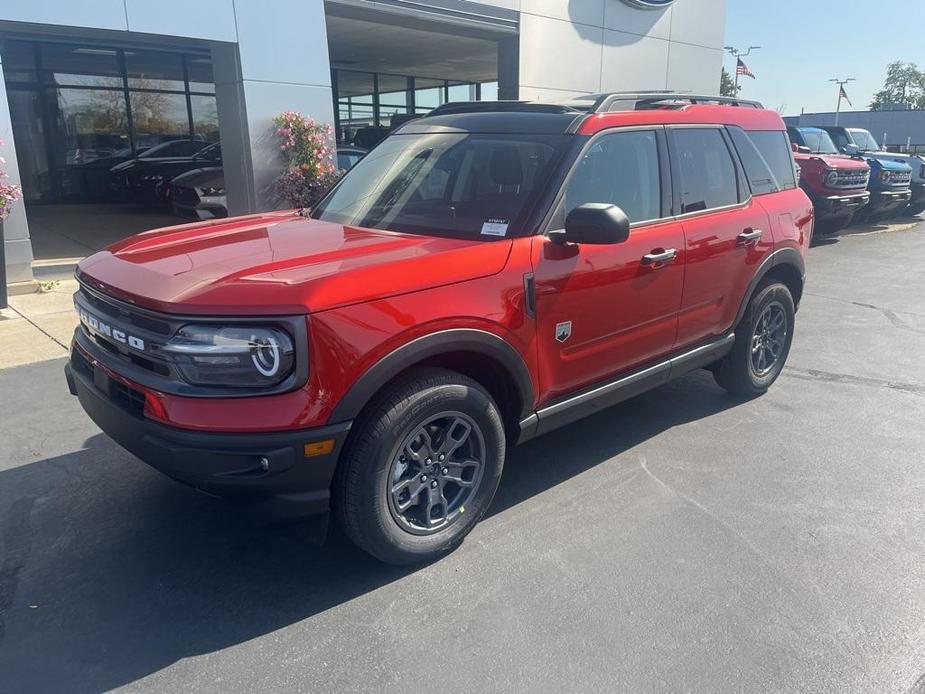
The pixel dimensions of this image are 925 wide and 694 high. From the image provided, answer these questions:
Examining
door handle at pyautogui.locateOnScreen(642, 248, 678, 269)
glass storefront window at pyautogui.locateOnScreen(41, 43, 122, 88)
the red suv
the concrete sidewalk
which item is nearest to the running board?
the red suv

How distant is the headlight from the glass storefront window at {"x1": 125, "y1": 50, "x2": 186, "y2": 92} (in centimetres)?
1669

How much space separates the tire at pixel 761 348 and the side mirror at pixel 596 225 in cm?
199

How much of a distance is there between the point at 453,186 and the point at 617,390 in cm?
137

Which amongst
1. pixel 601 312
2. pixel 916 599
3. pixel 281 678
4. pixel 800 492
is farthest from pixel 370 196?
pixel 916 599

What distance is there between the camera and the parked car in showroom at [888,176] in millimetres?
14742

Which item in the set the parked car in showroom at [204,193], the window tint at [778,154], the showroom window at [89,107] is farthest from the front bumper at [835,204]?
the showroom window at [89,107]

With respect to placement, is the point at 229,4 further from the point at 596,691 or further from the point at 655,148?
the point at 596,691

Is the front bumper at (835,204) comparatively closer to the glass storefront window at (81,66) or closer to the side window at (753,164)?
the side window at (753,164)

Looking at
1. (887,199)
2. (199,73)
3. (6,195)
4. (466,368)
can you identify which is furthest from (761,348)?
(199,73)

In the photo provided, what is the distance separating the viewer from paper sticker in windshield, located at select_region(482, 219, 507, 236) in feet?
11.1

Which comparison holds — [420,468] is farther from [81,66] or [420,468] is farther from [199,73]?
[199,73]

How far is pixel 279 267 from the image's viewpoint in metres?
2.88

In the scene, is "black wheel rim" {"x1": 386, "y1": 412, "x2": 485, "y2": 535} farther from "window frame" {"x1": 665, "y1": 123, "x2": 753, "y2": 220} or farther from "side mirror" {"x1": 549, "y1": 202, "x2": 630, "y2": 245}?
"window frame" {"x1": 665, "y1": 123, "x2": 753, "y2": 220}

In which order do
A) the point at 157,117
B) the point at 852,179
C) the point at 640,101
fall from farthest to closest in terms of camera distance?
the point at 157,117, the point at 852,179, the point at 640,101
